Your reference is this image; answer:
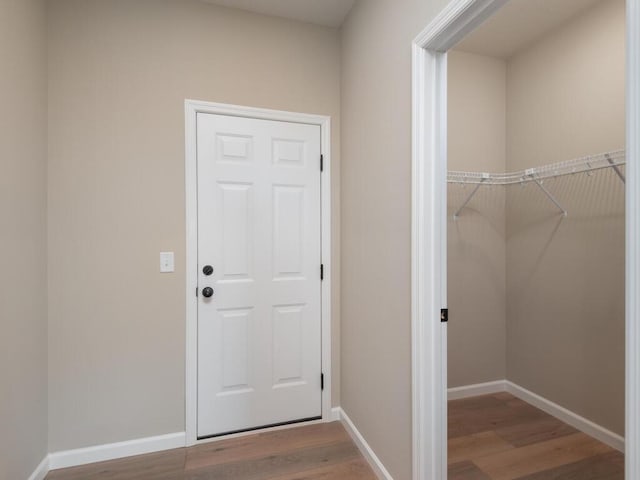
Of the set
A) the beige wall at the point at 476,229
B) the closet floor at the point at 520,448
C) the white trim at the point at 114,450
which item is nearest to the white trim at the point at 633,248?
the closet floor at the point at 520,448

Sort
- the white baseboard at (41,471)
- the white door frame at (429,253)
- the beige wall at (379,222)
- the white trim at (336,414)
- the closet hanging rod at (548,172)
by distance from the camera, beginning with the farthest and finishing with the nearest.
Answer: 1. the white trim at (336,414)
2. the closet hanging rod at (548,172)
3. the white baseboard at (41,471)
4. the beige wall at (379,222)
5. the white door frame at (429,253)

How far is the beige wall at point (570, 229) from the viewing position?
205cm

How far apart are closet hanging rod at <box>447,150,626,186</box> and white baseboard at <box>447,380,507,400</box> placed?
5.35ft

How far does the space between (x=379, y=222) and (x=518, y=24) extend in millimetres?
1821

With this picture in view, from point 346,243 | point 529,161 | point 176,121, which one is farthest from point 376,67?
point 529,161

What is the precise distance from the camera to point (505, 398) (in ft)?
8.70

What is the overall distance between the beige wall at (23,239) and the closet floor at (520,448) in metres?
2.20

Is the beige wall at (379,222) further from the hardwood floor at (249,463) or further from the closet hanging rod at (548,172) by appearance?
the closet hanging rod at (548,172)

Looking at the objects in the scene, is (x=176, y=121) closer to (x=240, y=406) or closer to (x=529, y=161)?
(x=240, y=406)

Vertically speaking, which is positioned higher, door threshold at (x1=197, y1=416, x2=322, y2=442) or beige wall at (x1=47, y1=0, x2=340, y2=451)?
beige wall at (x1=47, y1=0, x2=340, y2=451)

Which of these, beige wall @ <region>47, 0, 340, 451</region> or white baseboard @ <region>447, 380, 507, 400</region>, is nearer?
beige wall @ <region>47, 0, 340, 451</region>

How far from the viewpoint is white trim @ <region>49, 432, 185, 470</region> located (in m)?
1.86

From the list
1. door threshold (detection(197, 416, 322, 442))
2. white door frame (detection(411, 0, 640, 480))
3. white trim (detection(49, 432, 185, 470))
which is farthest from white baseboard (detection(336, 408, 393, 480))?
white trim (detection(49, 432, 185, 470))

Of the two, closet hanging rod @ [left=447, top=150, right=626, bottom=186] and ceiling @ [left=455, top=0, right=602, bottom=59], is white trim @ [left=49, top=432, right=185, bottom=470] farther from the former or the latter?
ceiling @ [left=455, top=0, right=602, bottom=59]
